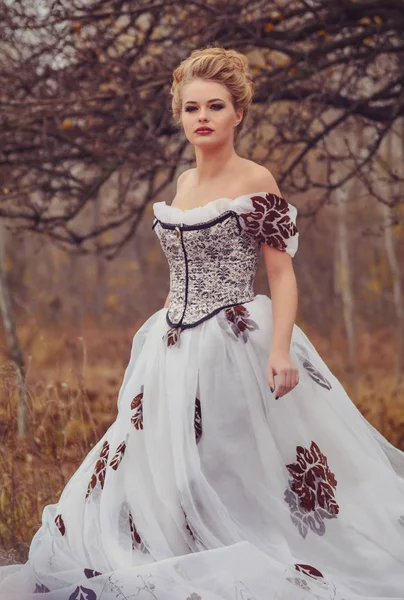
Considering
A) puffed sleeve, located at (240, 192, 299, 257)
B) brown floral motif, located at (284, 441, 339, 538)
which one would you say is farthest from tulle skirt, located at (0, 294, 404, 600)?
puffed sleeve, located at (240, 192, 299, 257)

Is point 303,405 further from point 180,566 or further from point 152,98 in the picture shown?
point 152,98

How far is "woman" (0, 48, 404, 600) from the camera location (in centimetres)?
302

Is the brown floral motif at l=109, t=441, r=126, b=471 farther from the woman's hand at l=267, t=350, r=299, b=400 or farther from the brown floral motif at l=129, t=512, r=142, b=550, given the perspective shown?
the woman's hand at l=267, t=350, r=299, b=400

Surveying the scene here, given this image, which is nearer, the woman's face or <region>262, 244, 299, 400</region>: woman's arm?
<region>262, 244, 299, 400</region>: woman's arm

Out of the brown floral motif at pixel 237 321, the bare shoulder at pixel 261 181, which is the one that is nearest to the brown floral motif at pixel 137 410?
the brown floral motif at pixel 237 321

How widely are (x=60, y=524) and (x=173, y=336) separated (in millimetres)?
881

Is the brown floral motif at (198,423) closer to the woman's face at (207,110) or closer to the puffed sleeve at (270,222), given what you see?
the puffed sleeve at (270,222)

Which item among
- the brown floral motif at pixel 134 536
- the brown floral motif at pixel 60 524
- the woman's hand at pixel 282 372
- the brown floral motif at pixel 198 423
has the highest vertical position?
the woman's hand at pixel 282 372

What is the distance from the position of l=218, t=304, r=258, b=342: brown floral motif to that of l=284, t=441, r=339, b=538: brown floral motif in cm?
48

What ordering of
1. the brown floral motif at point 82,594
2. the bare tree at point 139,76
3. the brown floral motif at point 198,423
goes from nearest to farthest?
the brown floral motif at point 82,594
the brown floral motif at point 198,423
the bare tree at point 139,76

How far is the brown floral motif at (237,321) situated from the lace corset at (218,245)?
0.03 meters

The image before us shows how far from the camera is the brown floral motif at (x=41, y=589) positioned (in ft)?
10.0

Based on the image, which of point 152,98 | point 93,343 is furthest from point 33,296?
point 152,98

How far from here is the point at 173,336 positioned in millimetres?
3205
